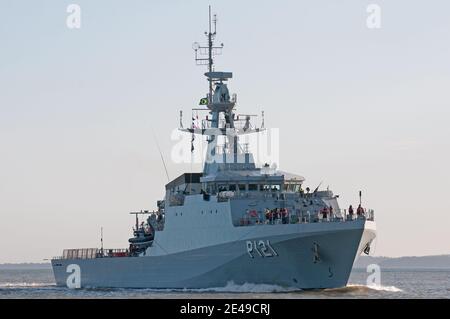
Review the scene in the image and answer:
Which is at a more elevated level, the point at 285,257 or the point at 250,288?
the point at 285,257

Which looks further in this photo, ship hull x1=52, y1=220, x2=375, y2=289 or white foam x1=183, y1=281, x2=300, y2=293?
white foam x1=183, y1=281, x2=300, y2=293

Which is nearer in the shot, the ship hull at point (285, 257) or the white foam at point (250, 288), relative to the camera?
the ship hull at point (285, 257)

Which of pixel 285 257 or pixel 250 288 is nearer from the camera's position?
pixel 285 257

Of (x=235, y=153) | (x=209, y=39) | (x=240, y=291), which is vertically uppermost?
(x=209, y=39)

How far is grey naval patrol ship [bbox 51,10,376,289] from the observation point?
42.3 meters

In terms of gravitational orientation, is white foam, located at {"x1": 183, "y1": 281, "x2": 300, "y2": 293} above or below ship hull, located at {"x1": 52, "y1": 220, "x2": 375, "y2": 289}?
below

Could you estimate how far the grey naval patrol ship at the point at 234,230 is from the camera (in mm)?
42344

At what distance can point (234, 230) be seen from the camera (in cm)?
4434

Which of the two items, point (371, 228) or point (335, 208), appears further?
point (335, 208)

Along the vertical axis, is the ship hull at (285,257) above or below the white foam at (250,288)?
above
